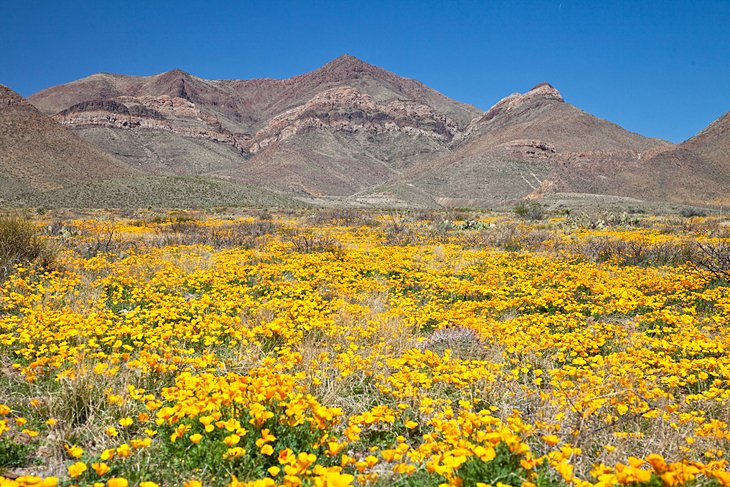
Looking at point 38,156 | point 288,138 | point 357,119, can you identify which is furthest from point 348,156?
point 38,156

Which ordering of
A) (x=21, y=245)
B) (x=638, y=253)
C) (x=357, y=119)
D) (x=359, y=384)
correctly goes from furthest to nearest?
(x=357, y=119) → (x=638, y=253) → (x=21, y=245) → (x=359, y=384)

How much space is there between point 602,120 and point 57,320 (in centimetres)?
13780

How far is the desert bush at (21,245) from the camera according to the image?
898cm

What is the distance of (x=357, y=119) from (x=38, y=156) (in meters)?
109

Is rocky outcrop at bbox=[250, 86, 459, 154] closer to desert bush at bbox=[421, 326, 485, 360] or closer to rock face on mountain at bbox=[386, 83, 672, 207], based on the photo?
rock face on mountain at bbox=[386, 83, 672, 207]

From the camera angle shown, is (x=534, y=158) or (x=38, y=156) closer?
(x=38, y=156)

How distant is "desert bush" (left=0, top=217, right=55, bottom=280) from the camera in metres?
8.98

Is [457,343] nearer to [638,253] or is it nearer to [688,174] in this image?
[638,253]

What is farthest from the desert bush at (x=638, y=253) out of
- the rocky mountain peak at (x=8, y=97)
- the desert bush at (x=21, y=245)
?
the rocky mountain peak at (x=8, y=97)

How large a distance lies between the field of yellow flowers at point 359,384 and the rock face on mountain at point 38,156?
7336 cm

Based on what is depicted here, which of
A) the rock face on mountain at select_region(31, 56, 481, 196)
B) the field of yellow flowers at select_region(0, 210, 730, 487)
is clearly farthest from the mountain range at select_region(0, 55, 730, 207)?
the field of yellow flowers at select_region(0, 210, 730, 487)

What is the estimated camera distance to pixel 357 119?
545ft

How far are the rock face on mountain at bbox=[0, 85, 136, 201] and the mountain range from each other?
10.4 inches

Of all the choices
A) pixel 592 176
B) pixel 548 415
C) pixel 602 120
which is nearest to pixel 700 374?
pixel 548 415
